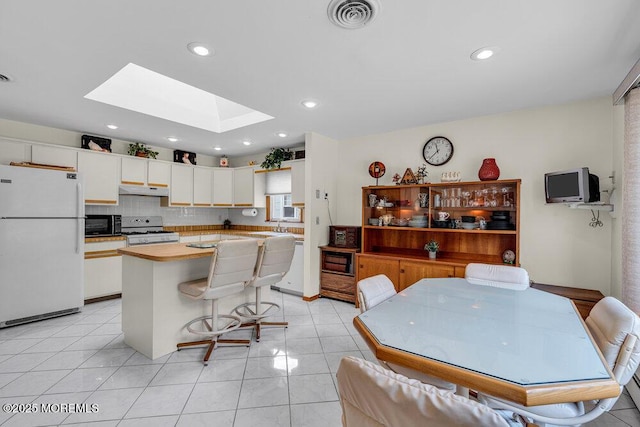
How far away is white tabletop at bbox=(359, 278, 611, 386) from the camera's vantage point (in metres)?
1.04

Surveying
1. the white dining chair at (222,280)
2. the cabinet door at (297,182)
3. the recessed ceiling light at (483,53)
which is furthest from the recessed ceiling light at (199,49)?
the cabinet door at (297,182)

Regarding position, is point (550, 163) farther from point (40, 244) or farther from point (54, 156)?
point (54, 156)

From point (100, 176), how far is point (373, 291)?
438cm

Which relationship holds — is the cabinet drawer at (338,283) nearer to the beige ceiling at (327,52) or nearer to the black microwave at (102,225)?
the beige ceiling at (327,52)

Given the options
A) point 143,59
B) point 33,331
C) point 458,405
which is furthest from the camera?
point 33,331

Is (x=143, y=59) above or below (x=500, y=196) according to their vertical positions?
above

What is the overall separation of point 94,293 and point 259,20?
4215 mm

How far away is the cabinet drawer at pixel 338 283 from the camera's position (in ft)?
13.5

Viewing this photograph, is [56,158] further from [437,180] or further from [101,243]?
[437,180]

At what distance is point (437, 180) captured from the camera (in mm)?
3820

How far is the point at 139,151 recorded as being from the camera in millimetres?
4680

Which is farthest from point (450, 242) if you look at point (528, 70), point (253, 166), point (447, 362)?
point (253, 166)

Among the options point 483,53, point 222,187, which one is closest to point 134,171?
point 222,187

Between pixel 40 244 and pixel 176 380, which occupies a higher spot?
pixel 40 244
